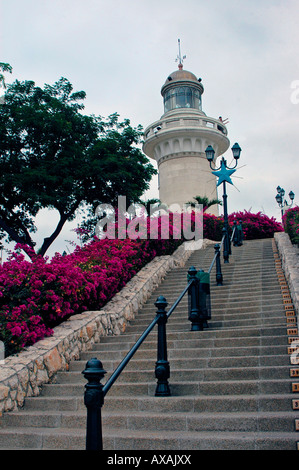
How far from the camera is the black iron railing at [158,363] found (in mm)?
3207

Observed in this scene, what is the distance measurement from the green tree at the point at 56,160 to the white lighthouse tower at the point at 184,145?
5.39 meters

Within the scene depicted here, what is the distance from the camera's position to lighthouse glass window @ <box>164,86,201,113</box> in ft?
97.5

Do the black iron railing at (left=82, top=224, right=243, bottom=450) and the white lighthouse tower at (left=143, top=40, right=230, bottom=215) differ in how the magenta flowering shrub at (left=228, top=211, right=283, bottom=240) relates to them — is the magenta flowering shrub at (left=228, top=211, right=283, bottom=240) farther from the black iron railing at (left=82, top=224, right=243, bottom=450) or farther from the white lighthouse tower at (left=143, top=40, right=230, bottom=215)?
the black iron railing at (left=82, top=224, right=243, bottom=450)

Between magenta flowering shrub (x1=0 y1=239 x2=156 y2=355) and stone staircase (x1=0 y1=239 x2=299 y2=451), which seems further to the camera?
magenta flowering shrub (x1=0 y1=239 x2=156 y2=355)

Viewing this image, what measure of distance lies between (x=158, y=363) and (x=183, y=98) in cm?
2675

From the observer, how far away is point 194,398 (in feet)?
16.8

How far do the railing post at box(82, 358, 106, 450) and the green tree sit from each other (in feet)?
53.5

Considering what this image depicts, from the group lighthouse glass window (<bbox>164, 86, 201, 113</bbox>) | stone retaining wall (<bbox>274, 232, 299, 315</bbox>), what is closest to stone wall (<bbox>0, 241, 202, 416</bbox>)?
stone retaining wall (<bbox>274, 232, 299, 315</bbox>)

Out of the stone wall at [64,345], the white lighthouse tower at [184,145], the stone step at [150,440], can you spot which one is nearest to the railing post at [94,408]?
the stone step at [150,440]

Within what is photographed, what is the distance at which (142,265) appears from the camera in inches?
512

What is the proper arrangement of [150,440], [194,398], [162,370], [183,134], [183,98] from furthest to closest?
[183,98] < [183,134] < [162,370] < [194,398] < [150,440]

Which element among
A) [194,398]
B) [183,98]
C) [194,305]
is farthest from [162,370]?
[183,98]

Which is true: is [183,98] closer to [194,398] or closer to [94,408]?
[194,398]
